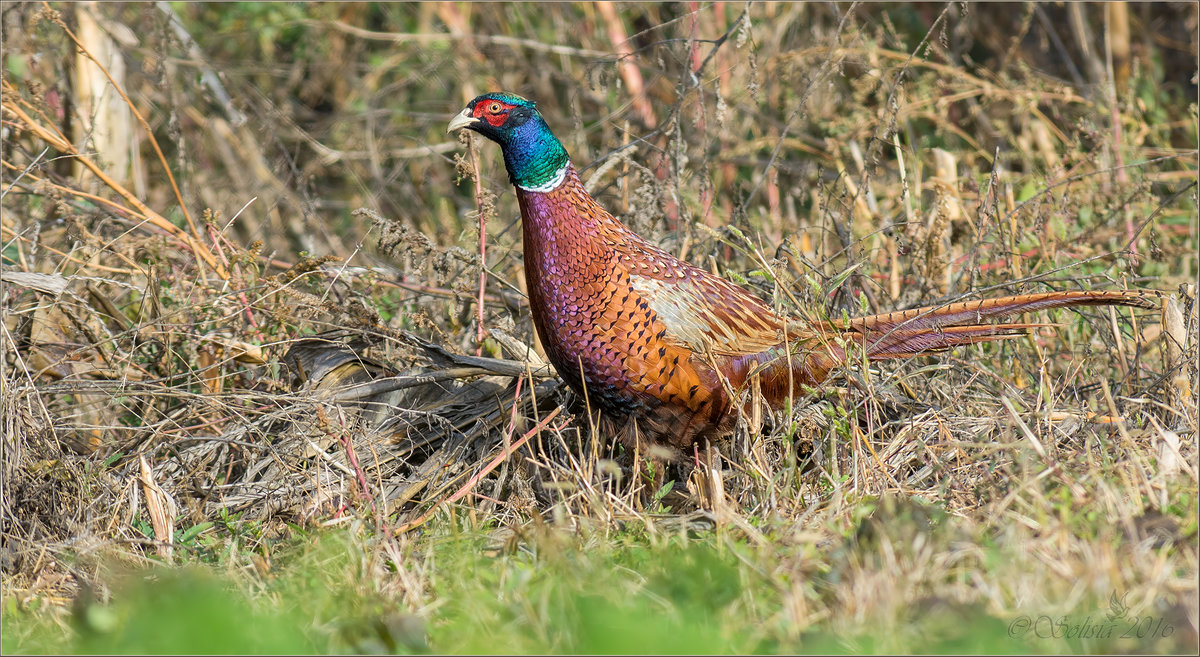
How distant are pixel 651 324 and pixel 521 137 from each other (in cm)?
67

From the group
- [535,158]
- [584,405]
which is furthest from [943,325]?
[535,158]

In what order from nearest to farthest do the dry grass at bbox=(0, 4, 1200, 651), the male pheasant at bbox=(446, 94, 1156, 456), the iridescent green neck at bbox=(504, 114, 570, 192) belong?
the dry grass at bbox=(0, 4, 1200, 651) < the male pheasant at bbox=(446, 94, 1156, 456) < the iridescent green neck at bbox=(504, 114, 570, 192)

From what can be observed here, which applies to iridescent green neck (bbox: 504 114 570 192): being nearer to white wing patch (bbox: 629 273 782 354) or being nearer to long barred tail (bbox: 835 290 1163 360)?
white wing patch (bbox: 629 273 782 354)

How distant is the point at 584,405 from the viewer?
345cm

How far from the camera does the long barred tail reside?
2.98 m

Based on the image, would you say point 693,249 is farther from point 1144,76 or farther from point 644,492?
point 1144,76

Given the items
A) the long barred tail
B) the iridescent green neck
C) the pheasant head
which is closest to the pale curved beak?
the pheasant head

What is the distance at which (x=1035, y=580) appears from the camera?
2082 mm

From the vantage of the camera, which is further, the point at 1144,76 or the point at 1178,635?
the point at 1144,76

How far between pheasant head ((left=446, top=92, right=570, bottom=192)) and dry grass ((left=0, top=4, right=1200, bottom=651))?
1.24 feet

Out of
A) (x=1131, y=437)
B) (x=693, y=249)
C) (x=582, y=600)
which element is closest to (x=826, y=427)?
(x=1131, y=437)

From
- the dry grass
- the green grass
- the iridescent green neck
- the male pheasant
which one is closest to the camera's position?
the green grass

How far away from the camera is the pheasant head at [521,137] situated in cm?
308

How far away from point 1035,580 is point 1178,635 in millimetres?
256
